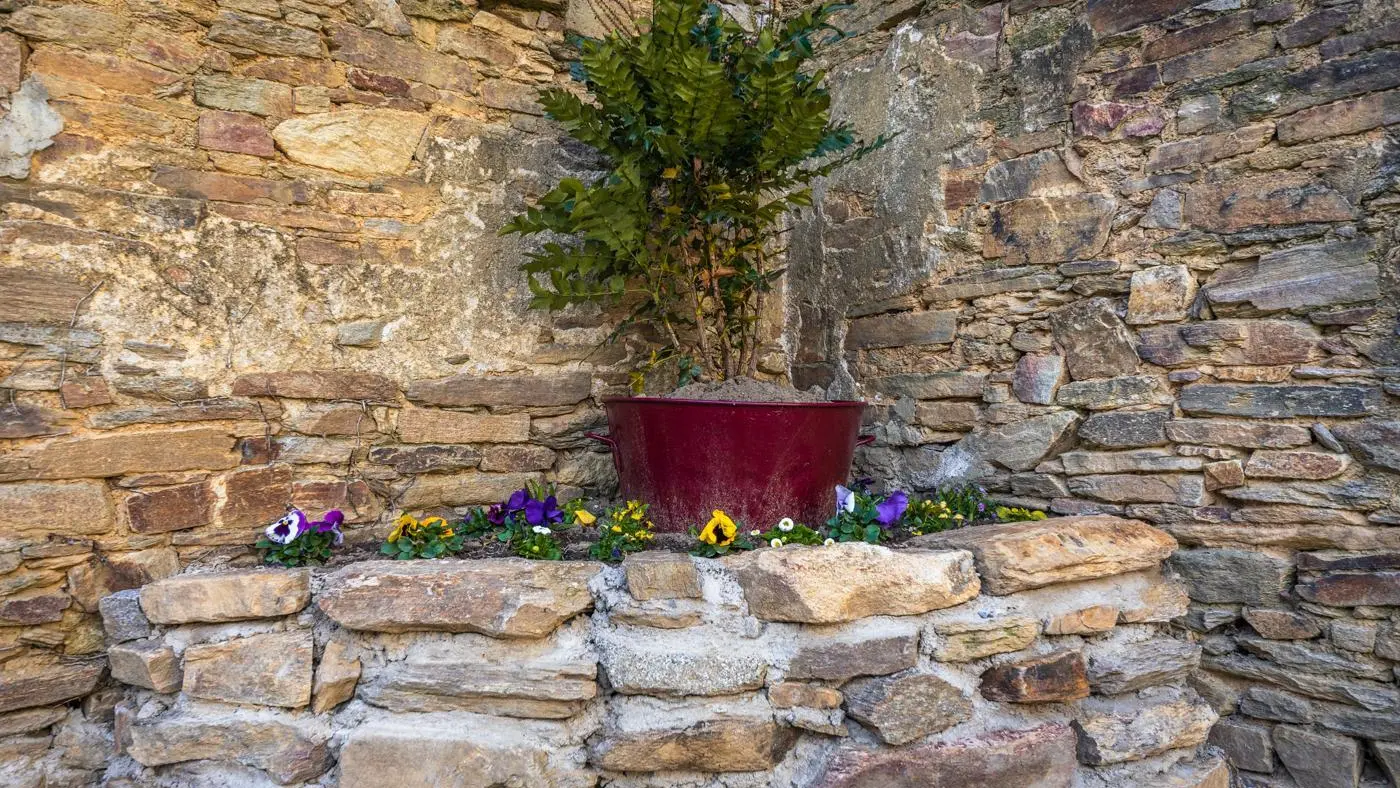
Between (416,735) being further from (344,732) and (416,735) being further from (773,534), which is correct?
(773,534)

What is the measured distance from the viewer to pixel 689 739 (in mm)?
1554

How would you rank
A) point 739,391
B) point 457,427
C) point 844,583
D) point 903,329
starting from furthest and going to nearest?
point 903,329, point 457,427, point 739,391, point 844,583

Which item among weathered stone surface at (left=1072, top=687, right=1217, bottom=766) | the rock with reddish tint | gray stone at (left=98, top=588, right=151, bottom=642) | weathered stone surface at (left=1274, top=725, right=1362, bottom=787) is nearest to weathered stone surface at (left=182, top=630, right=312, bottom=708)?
gray stone at (left=98, top=588, right=151, bottom=642)

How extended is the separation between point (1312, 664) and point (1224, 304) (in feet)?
2.61

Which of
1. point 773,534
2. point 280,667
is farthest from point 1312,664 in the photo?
point 280,667

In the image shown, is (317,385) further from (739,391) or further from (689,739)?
(689,739)

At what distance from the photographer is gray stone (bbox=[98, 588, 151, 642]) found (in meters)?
1.72

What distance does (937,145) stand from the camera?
7.95 feet

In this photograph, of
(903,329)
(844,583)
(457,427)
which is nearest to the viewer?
(844,583)

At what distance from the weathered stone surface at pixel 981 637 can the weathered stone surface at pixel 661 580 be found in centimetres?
50

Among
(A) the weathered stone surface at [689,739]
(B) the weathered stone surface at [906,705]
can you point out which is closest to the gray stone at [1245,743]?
(B) the weathered stone surface at [906,705]

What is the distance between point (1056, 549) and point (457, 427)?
4.92 feet

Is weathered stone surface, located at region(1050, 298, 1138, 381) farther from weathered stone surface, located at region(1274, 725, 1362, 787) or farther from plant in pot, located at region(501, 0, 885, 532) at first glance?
weathered stone surface, located at region(1274, 725, 1362, 787)

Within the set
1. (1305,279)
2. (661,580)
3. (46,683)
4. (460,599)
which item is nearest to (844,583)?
(661,580)
